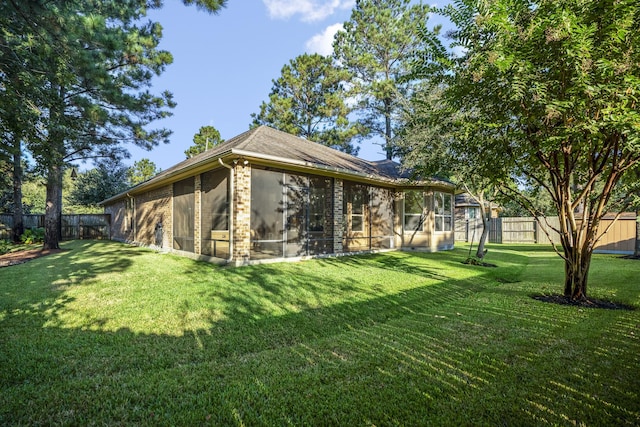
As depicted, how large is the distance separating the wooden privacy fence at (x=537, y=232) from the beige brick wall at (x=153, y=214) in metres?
13.5

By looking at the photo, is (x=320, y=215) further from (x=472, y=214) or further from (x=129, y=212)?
(x=472, y=214)

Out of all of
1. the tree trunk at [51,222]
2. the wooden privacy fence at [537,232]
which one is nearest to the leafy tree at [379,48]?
the wooden privacy fence at [537,232]

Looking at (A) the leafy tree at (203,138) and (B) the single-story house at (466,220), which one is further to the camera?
(A) the leafy tree at (203,138)

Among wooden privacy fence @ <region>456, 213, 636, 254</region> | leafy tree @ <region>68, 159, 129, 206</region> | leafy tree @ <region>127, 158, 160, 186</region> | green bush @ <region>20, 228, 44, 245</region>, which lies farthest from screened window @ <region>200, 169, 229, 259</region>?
leafy tree @ <region>127, 158, 160, 186</region>

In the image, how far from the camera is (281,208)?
350 inches

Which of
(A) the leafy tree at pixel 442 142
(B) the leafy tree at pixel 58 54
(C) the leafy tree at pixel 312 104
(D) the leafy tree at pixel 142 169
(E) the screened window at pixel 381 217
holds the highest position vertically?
(C) the leafy tree at pixel 312 104

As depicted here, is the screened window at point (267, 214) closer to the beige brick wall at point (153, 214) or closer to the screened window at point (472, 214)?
the beige brick wall at point (153, 214)

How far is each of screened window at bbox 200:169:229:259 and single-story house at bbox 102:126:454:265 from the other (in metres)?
0.03

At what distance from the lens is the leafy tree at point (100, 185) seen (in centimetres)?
2434

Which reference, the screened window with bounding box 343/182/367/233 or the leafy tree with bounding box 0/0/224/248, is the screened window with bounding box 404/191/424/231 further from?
the leafy tree with bounding box 0/0/224/248

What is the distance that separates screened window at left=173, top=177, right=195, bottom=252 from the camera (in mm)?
10102

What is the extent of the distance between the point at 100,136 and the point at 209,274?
37.3 ft

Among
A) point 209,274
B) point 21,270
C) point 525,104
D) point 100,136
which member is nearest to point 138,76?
point 100,136

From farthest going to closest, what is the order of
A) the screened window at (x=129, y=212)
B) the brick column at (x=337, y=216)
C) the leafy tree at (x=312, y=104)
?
the leafy tree at (x=312, y=104)
the screened window at (x=129, y=212)
the brick column at (x=337, y=216)
